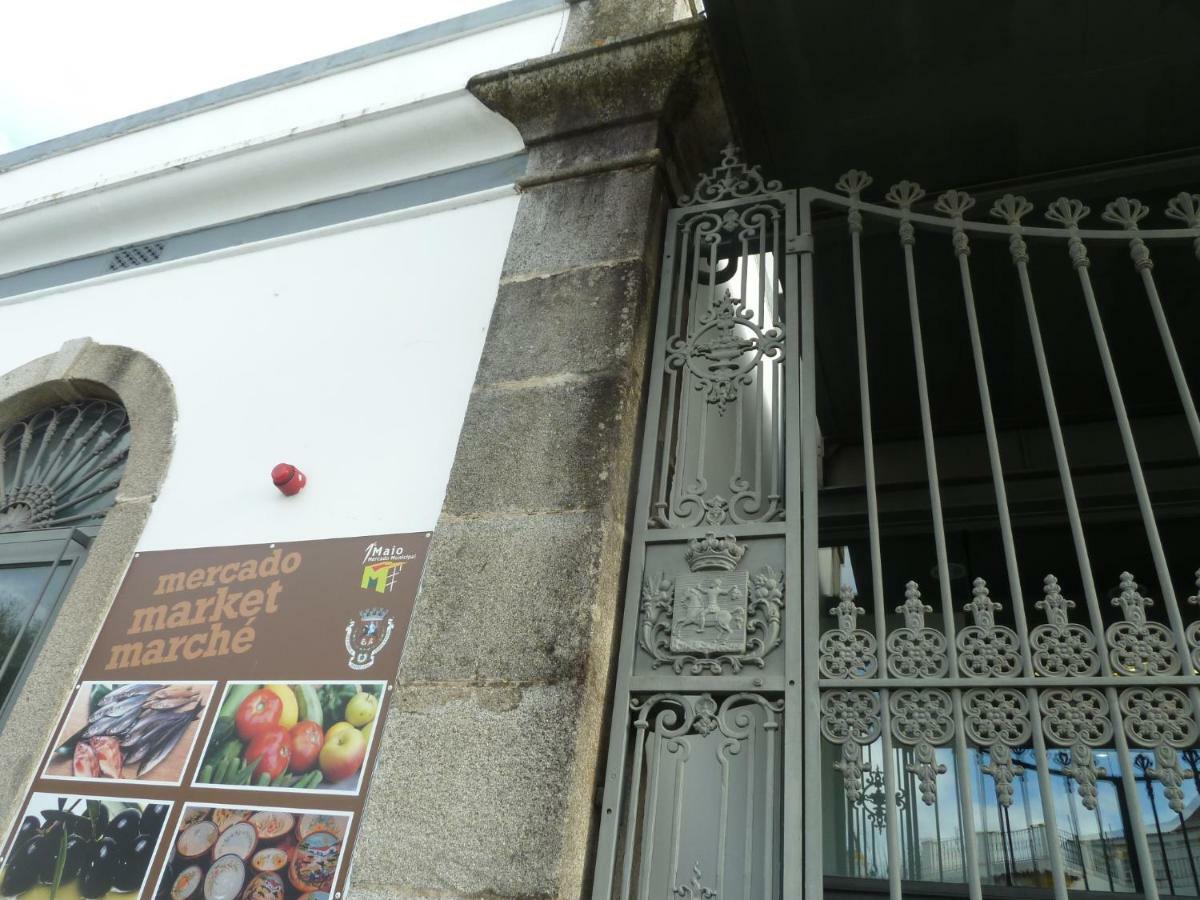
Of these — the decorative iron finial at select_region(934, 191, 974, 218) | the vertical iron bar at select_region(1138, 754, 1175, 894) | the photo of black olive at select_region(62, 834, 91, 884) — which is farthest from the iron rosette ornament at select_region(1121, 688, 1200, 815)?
the photo of black olive at select_region(62, 834, 91, 884)

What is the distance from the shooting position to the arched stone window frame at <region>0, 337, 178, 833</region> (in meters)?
2.97

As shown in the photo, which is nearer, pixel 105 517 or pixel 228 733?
pixel 228 733

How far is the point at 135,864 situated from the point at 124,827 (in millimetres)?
136

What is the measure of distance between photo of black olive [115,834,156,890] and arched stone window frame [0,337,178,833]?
0.51 m

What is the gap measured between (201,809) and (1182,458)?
198 inches

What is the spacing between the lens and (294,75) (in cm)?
A: 479

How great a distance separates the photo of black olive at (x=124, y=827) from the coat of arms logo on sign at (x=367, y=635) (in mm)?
795

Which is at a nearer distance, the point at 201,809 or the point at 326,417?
the point at 201,809

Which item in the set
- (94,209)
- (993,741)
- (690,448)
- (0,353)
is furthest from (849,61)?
(0,353)

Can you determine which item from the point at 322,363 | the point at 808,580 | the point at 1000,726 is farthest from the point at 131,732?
the point at 1000,726

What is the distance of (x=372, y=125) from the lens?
4191 mm

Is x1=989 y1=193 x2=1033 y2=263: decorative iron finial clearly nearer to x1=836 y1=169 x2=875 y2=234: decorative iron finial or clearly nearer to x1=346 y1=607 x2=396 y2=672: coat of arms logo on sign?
x1=836 y1=169 x2=875 y2=234: decorative iron finial

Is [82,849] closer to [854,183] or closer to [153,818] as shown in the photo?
[153,818]

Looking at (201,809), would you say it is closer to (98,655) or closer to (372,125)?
(98,655)
